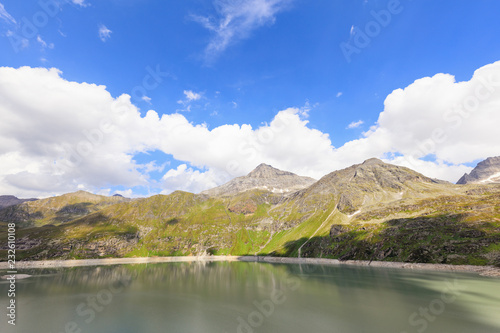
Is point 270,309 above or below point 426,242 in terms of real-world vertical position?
below

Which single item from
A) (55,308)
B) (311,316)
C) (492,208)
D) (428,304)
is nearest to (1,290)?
(55,308)

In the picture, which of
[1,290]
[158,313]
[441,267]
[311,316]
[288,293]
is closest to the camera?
[311,316]

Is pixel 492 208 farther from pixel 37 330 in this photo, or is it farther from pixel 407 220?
pixel 37 330

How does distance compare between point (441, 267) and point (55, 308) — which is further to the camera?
point (441, 267)

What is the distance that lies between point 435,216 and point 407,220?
56.5ft

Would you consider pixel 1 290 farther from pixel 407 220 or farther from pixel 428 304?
pixel 407 220

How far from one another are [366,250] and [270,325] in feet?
479

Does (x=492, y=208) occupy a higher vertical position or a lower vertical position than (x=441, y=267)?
higher

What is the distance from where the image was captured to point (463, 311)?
51.6 meters

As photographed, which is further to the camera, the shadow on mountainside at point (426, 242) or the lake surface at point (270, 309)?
the shadow on mountainside at point (426, 242)

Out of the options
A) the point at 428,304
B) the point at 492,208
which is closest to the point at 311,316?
the point at 428,304

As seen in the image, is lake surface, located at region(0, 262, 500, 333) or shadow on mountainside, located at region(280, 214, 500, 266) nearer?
lake surface, located at region(0, 262, 500, 333)

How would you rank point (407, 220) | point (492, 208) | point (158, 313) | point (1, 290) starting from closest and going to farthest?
point (158, 313) < point (1, 290) < point (492, 208) < point (407, 220)

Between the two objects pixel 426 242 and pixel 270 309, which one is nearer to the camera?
pixel 270 309
